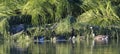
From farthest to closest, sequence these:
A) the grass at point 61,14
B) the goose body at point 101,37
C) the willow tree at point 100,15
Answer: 1. the willow tree at point 100,15
2. the grass at point 61,14
3. the goose body at point 101,37

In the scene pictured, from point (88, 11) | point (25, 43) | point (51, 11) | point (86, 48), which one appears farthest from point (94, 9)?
point (86, 48)

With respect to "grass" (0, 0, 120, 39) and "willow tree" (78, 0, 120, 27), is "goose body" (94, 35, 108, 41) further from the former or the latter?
"willow tree" (78, 0, 120, 27)

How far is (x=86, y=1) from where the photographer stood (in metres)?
29.3

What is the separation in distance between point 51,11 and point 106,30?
334 cm

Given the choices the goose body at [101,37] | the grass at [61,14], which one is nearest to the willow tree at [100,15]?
the grass at [61,14]

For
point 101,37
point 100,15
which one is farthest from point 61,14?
point 101,37

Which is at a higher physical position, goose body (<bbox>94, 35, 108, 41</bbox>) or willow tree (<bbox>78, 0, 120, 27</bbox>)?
willow tree (<bbox>78, 0, 120, 27</bbox>)

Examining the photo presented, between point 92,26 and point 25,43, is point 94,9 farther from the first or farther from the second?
point 25,43

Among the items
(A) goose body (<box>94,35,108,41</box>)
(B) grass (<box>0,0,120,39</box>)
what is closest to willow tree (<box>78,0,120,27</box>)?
(B) grass (<box>0,0,120,39</box>)

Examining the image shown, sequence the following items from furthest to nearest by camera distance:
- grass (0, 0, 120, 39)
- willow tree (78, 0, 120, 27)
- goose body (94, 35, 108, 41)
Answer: willow tree (78, 0, 120, 27) < grass (0, 0, 120, 39) < goose body (94, 35, 108, 41)

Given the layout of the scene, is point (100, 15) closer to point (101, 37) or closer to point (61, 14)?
point (101, 37)

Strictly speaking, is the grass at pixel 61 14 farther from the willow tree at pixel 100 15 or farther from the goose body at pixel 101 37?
the goose body at pixel 101 37

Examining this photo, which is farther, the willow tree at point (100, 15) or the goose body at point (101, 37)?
the willow tree at point (100, 15)

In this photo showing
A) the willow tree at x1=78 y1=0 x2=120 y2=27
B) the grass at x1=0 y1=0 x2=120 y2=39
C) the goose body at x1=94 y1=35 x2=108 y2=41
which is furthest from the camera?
the willow tree at x1=78 y1=0 x2=120 y2=27
